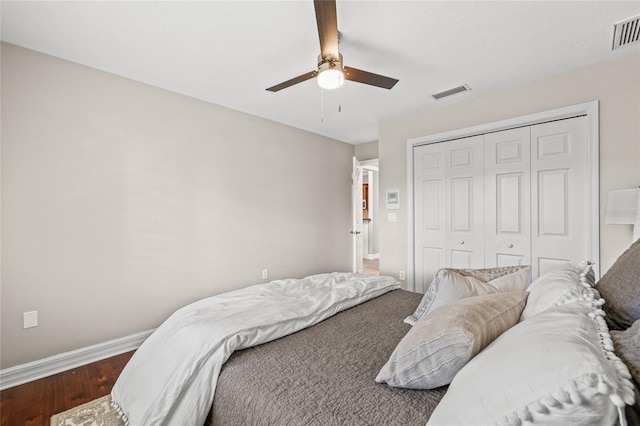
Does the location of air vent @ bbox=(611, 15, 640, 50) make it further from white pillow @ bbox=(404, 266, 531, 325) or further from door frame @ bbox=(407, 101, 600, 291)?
white pillow @ bbox=(404, 266, 531, 325)

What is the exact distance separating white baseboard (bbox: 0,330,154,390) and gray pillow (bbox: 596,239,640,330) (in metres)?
3.32

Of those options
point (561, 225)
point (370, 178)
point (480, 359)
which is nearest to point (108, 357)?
point (480, 359)

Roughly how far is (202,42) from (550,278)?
2.59 meters

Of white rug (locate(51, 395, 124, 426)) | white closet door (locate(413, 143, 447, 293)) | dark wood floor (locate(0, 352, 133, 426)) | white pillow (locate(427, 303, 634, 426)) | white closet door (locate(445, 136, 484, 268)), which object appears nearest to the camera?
white pillow (locate(427, 303, 634, 426))

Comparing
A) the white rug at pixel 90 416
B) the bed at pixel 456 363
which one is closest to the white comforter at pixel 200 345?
the bed at pixel 456 363

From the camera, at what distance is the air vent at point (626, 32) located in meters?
1.98

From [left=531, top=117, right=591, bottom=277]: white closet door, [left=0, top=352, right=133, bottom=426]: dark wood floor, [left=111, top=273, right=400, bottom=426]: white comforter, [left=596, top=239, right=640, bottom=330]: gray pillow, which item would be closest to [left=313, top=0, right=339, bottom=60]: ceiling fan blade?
[left=111, top=273, right=400, bottom=426]: white comforter

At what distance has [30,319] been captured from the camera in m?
2.24

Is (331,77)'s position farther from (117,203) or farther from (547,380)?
(117,203)

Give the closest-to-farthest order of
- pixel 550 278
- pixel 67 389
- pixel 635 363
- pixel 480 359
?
pixel 635 363 < pixel 480 359 < pixel 550 278 < pixel 67 389

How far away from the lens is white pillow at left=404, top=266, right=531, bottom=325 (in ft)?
4.62

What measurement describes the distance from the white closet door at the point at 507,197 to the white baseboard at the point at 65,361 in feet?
11.9

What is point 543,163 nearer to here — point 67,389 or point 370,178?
point 67,389

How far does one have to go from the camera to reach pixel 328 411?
0.94 meters
